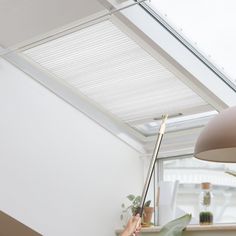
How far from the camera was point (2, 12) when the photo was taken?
2340 millimetres

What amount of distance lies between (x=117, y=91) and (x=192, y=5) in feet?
2.50

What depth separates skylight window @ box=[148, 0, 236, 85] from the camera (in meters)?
2.37

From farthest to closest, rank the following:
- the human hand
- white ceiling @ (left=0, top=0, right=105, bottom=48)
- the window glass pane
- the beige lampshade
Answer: the window glass pane
white ceiling @ (left=0, top=0, right=105, bottom=48)
the human hand
the beige lampshade

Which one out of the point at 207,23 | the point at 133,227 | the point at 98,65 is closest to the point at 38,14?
the point at 98,65

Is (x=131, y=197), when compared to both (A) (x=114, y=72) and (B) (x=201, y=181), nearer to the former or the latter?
(B) (x=201, y=181)

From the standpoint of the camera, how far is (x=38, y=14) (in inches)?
91.1

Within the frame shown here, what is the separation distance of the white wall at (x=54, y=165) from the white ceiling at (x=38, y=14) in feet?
1.03

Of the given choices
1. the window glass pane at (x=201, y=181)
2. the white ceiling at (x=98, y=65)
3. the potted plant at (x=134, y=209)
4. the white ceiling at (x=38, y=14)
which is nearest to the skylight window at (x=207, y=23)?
the white ceiling at (x=98, y=65)

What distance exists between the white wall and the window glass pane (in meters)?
0.32

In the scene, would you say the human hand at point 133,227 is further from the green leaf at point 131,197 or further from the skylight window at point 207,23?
the green leaf at point 131,197

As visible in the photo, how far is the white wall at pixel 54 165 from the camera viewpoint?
2.70m

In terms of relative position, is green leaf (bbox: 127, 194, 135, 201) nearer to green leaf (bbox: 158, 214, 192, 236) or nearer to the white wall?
the white wall

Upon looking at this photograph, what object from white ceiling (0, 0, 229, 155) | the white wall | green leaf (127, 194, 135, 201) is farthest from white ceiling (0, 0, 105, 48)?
green leaf (127, 194, 135, 201)

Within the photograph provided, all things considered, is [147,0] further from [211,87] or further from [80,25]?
[211,87]
